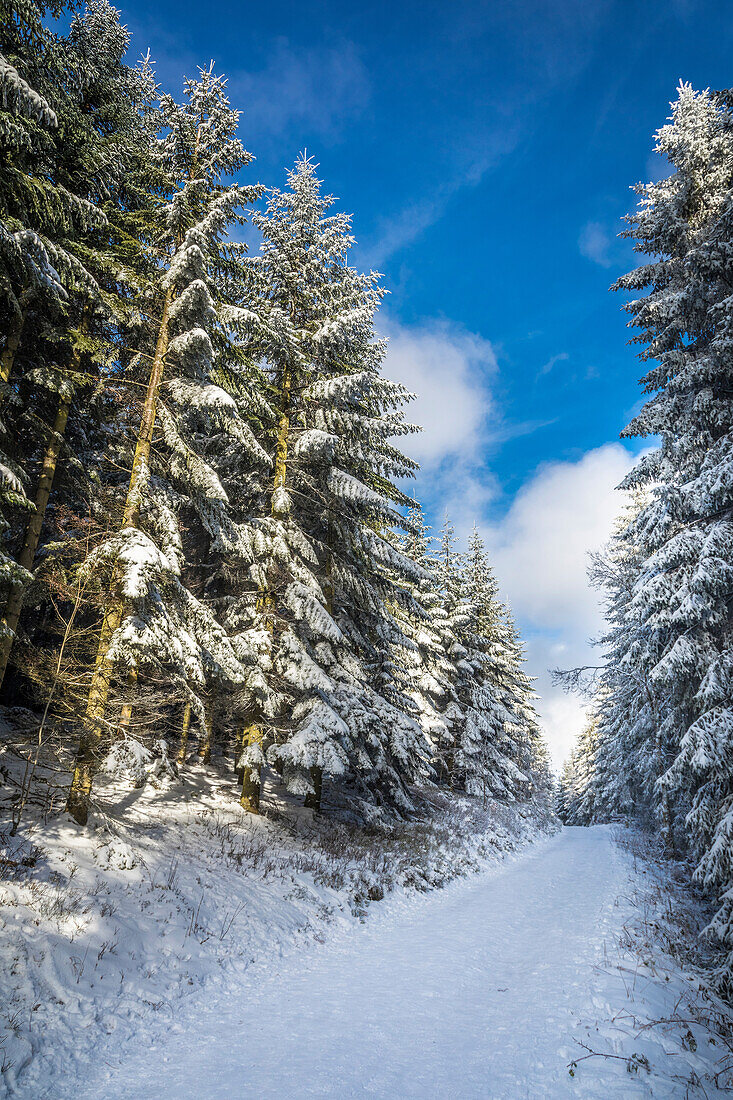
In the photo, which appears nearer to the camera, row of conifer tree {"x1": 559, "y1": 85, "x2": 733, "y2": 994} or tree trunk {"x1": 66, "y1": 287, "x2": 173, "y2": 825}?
tree trunk {"x1": 66, "y1": 287, "x2": 173, "y2": 825}

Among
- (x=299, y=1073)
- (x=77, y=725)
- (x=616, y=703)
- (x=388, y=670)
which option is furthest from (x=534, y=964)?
(x=616, y=703)

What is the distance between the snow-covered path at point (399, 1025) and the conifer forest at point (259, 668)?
5 cm

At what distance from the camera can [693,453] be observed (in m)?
11.9

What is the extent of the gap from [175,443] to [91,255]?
5.20 metres

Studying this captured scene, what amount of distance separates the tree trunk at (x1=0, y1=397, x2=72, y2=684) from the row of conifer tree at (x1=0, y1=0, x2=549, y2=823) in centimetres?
6

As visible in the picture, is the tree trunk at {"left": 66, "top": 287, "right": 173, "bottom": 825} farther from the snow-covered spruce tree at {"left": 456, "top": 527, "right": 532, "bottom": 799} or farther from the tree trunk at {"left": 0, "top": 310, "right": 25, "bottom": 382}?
the snow-covered spruce tree at {"left": 456, "top": 527, "right": 532, "bottom": 799}

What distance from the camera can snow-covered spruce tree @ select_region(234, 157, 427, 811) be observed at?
13047 mm

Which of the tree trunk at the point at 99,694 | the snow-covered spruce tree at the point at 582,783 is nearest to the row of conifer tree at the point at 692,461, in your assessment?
the tree trunk at the point at 99,694

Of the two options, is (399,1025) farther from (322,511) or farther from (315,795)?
(322,511)

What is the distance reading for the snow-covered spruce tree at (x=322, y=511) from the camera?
13.0 metres

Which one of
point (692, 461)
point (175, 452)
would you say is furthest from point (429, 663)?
point (175, 452)

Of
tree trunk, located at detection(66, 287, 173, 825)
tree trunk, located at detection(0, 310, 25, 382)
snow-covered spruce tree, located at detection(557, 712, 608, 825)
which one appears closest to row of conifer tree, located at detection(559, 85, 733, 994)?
tree trunk, located at detection(66, 287, 173, 825)

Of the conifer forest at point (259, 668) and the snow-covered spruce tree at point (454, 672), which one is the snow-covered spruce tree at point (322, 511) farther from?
the snow-covered spruce tree at point (454, 672)

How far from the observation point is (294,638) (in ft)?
42.1
